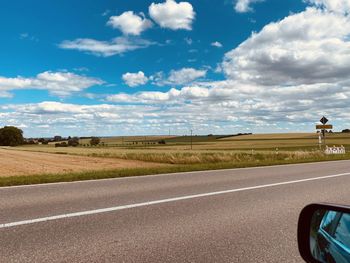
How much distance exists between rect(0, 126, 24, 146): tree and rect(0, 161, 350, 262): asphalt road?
458ft

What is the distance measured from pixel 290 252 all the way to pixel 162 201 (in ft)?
12.7

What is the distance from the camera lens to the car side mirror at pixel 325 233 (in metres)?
2.32

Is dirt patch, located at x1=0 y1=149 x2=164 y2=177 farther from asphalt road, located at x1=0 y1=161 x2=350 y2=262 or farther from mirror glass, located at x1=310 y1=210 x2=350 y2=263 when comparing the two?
mirror glass, located at x1=310 y1=210 x2=350 y2=263

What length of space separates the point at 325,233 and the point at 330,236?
9 cm

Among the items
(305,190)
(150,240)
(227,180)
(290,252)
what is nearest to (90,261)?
(150,240)

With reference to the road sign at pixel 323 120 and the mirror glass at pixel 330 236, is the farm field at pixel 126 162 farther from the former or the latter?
the mirror glass at pixel 330 236

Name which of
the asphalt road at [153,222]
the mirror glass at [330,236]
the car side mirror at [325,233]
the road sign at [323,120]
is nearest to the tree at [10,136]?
the road sign at [323,120]

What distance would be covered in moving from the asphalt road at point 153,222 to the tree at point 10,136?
140m

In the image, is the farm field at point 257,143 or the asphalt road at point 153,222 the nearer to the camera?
the asphalt road at point 153,222

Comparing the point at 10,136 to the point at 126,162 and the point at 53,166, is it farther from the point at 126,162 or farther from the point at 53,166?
the point at 53,166

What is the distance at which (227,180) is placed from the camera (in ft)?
42.1

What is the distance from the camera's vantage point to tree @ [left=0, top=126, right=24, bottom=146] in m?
139

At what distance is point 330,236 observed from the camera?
244 centimetres

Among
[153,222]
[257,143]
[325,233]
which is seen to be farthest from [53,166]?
[257,143]
